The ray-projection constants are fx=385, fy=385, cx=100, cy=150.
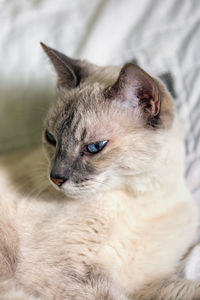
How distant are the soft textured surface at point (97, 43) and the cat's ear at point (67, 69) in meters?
0.34

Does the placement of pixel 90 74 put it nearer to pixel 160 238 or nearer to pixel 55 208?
pixel 55 208

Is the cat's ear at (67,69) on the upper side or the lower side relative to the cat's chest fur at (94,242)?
upper

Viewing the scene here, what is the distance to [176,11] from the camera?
74.3 inches

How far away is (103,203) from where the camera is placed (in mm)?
1470

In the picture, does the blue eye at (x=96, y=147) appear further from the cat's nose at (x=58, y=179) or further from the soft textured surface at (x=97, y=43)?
the soft textured surface at (x=97, y=43)

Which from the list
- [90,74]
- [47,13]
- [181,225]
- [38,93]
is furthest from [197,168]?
[47,13]

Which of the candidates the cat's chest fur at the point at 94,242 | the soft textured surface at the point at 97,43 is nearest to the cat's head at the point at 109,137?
the cat's chest fur at the point at 94,242

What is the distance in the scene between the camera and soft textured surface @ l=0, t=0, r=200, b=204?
6.14ft

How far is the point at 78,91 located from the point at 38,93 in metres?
0.45

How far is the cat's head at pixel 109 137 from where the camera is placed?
4.43 ft

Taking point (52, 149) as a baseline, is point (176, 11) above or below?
above

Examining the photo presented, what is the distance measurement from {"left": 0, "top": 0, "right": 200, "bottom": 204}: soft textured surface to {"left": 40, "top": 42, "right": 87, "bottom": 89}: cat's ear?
1.13 ft

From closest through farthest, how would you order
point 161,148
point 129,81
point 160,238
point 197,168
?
point 129,81 → point 161,148 → point 160,238 → point 197,168

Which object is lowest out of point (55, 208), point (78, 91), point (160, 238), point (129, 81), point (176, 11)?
point (55, 208)
